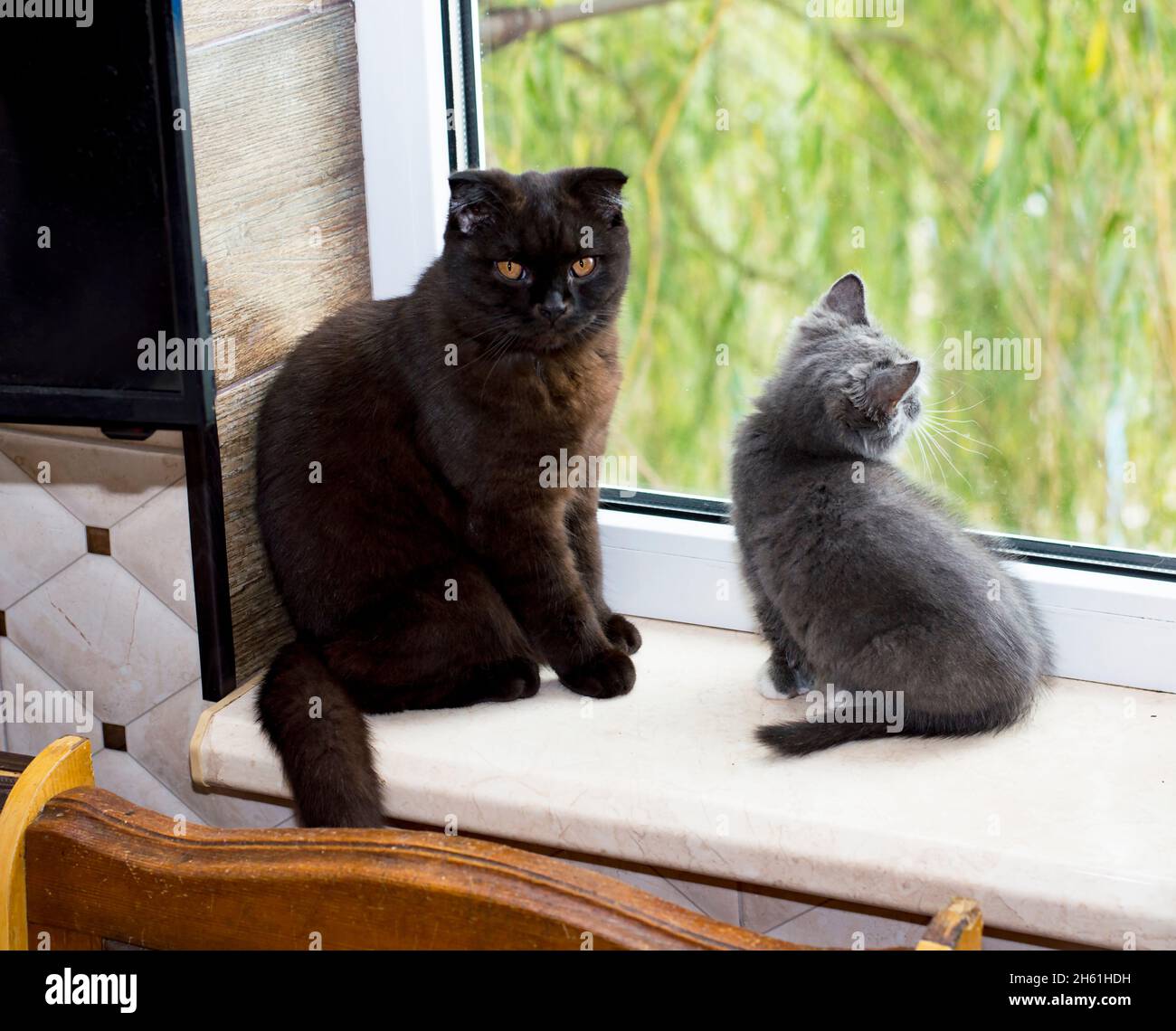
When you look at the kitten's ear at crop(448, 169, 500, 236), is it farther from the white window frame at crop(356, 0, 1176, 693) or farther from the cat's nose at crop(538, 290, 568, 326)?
the white window frame at crop(356, 0, 1176, 693)

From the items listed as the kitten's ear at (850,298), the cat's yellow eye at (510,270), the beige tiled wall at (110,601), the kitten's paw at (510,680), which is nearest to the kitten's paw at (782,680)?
the kitten's paw at (510,680)

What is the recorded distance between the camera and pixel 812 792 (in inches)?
42.8

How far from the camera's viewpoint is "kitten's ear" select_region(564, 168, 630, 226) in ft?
3.93

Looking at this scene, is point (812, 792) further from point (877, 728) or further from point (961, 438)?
point (961, 438)

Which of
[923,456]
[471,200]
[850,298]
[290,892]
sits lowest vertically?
[290,892]

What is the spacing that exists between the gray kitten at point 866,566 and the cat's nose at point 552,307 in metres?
0.23

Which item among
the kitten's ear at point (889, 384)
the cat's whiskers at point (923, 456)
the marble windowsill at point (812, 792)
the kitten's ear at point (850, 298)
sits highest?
the kitten's ear at point (850, 298)

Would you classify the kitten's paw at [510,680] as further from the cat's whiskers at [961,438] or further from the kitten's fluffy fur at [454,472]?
the cat's whiskers at [961,438]

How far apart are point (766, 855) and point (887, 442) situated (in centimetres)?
40

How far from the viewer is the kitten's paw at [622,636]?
139 centimetres

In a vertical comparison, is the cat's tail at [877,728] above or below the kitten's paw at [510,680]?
below

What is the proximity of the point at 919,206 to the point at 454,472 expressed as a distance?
57 cm

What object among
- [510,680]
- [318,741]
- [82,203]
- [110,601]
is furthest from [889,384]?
[110,601]
